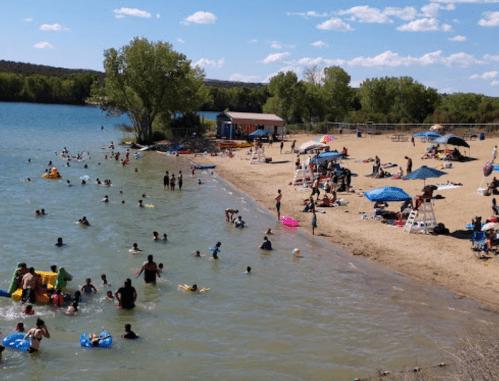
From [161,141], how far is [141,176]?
25480 mm

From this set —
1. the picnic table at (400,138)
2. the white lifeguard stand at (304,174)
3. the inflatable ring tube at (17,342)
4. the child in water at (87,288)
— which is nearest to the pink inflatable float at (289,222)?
the white lifeguard stand at (304,174)

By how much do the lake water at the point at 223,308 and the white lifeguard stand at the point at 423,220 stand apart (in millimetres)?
4211

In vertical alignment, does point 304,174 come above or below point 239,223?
above

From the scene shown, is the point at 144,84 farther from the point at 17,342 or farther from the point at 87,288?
the point at 17,342

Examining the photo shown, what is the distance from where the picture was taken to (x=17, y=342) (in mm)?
13844

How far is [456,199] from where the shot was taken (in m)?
28.7

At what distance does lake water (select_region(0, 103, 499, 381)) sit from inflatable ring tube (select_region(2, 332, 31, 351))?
299 mm

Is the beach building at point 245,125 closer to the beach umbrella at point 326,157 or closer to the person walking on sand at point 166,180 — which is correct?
the person walking on sand at point 166,180

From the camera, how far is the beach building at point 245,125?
220 ft

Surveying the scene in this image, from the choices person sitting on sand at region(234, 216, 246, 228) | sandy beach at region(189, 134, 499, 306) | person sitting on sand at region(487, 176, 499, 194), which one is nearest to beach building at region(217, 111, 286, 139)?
sandy beach at region(189, 134, 499, 306)

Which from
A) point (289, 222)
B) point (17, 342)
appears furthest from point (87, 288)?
point (289, 222)

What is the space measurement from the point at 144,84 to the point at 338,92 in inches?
1667

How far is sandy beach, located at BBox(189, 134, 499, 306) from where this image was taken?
2011cm

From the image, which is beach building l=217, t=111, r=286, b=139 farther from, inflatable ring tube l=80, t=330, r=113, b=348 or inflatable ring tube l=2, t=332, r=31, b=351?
inflatable ring tube l=2, t=332, r=31, b=351
